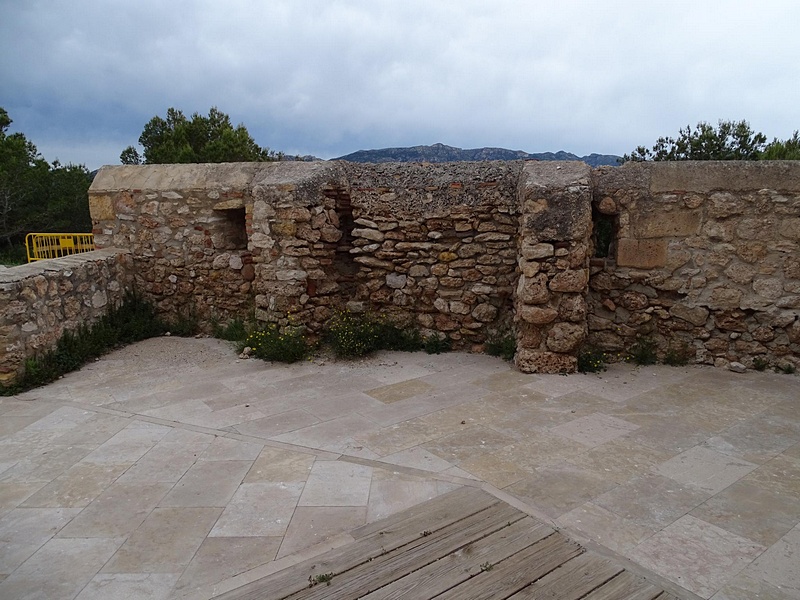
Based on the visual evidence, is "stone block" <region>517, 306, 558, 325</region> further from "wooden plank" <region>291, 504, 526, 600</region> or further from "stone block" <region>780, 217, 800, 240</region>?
"wooden plank" <region>291, 504, 526, 600</region>

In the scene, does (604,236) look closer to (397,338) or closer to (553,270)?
(553,270)

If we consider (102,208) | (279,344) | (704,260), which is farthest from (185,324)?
(704,260)

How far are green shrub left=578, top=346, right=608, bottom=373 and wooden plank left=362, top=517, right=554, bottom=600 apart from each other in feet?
8.93

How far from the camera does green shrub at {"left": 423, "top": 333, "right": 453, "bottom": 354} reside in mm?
5793

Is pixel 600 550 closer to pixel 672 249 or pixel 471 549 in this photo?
pixel 471 549

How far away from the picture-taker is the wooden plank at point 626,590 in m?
2.20

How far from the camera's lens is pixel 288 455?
3465 mm

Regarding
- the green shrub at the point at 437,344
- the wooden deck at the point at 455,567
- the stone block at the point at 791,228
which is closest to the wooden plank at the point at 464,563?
the wooden deck at the point at 455,567

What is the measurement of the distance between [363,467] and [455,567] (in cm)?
105

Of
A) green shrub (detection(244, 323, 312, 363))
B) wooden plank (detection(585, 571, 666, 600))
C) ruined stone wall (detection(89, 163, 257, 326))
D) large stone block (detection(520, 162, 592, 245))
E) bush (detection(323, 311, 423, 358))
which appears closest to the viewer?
wooden plank (detection(585, 571, 666, 600))

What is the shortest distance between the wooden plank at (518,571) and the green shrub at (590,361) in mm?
2796

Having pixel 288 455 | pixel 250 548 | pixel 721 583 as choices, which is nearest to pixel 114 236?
pixel 288 455

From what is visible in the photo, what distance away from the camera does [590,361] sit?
519 cm

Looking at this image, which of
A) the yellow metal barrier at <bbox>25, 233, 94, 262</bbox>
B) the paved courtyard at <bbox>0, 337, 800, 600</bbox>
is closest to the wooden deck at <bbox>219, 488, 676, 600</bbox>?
the paved courtyard at <bbox>0, 337, 800, 600</bbox>
